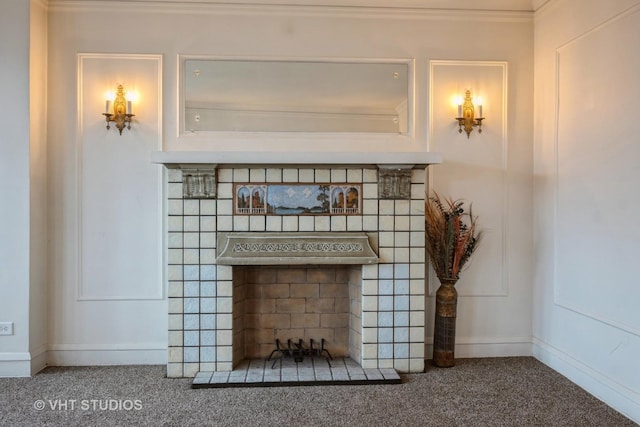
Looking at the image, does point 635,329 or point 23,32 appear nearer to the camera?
point 635,329

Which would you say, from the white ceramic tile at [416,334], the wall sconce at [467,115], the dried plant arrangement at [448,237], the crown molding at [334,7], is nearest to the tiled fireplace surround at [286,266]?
the white ceramic tile at [416,334]

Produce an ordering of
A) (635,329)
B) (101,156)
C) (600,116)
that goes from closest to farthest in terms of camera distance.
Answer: (635,329), (600,116), (101,156)

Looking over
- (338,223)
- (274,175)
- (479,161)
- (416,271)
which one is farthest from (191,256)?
(479,161)

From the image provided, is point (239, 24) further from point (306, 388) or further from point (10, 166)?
point (306, 388)

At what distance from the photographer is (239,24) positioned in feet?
11.4

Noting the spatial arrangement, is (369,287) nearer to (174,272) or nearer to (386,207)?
(386,207)

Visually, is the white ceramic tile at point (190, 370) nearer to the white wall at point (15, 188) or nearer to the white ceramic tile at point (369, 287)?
the white wall at point (15, 188)

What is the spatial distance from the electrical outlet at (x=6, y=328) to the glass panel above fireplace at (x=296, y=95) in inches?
73.8

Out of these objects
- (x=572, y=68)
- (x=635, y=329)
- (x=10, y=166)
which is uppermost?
(x=572, y=68)

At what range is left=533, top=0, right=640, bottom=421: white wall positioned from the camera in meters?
2.62

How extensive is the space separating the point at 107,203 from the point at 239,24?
1.71 meters

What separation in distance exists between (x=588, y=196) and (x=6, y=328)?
408 cm

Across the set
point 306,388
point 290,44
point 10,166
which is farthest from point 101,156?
point 306,388

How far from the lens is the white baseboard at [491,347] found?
3580 millimetres
